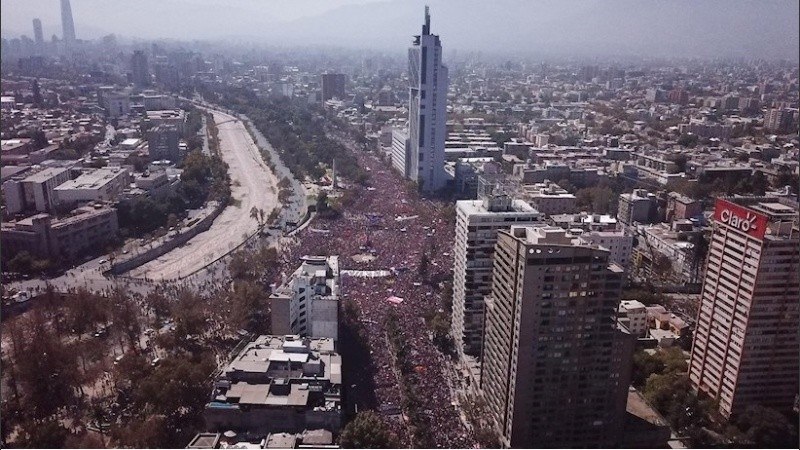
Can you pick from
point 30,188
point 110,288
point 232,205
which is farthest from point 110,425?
point 232,205

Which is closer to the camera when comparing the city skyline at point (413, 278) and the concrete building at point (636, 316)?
the city skyline at point (413, 278)

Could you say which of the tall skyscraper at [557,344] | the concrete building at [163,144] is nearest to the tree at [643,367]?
the tall skyscraper at [557,344]

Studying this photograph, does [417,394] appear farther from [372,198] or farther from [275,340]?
[372,198]

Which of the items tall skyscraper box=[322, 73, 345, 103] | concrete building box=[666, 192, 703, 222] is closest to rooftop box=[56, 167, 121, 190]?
concrete building box=[666, 192, 703, 222]

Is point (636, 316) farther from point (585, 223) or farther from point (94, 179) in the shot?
point (94, 179)

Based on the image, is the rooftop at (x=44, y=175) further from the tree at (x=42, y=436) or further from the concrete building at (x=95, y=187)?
the tree at (x=42, y=436)

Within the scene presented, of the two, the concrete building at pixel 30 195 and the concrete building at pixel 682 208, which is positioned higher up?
the concrete building at pixel 30 195
